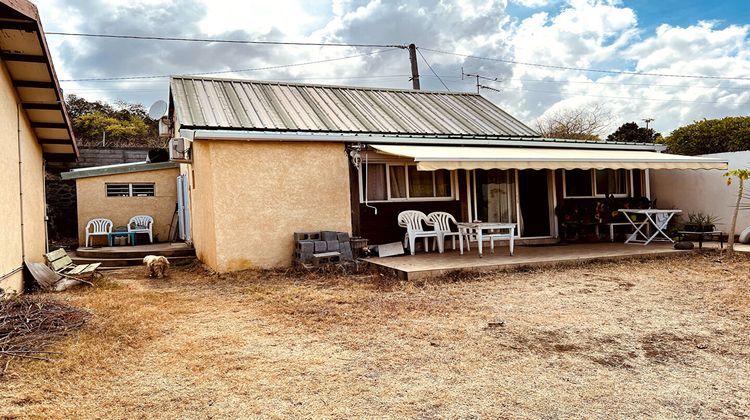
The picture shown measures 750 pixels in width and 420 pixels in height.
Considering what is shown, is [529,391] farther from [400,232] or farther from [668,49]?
[668,49]

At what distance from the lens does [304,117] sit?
13258mm

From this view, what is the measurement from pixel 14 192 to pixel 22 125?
5.66 feet

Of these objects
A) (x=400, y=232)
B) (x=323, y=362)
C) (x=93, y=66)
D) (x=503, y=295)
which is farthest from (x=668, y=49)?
(x=93, y=66)

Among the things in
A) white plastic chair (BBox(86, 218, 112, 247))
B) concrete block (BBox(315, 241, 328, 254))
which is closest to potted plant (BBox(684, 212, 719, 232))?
concrete block (BBox(315, 241, 328, 254))

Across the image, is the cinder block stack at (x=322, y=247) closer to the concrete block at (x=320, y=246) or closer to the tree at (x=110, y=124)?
the concrete block at (x=320, y=246)

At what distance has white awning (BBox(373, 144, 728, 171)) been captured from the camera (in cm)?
1028

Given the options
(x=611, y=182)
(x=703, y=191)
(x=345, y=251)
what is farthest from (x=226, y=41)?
(x=703, y=191)

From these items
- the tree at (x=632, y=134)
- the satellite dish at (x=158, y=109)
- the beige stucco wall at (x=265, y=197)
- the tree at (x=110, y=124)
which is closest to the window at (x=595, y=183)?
the beige stucco wall at (x=265, y=197)

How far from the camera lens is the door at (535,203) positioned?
14695mm

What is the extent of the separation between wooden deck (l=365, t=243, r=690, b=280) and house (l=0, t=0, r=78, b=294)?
6660mm

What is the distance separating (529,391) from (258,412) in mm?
2208

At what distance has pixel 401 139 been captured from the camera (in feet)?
41.7

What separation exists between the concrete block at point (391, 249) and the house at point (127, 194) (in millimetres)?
8537

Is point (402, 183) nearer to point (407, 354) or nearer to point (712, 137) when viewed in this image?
point (407, 354)
